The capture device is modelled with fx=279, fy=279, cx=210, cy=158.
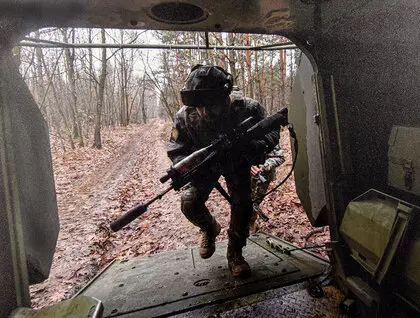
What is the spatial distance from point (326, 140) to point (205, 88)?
1.28 m

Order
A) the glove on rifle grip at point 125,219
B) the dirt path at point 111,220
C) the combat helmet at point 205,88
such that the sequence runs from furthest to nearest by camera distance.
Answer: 1. the dirt path at point 111,220
2. the combat helmet at point 205,88
3. the glove on rifle grip at point 125,219

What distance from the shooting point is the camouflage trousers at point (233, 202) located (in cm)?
303

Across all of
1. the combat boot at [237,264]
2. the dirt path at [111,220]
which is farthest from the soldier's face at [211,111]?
the dirt path at [111,220]

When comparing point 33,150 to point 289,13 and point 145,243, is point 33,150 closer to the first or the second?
point 289,13

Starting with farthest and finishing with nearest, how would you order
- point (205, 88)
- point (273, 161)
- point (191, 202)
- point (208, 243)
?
point (273, 161) → point (208, 243) → point (191, 202) → point (205, 88)

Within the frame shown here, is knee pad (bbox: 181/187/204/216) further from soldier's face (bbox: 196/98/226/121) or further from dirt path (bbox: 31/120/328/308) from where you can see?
dirt path (bbox: 31/120/328/308)

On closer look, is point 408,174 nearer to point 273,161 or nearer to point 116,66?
point 273,161

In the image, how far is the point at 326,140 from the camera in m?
2.56

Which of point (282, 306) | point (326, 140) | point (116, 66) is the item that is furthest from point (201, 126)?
point (116, 66)

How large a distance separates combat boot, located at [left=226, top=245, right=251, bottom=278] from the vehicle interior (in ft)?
0.43

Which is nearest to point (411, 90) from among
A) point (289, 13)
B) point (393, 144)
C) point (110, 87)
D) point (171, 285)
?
point (393, 144)

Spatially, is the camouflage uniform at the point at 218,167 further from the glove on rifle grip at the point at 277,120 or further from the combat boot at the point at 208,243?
the glove on rifle grip at the point at 277,120

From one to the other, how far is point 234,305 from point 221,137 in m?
1.50

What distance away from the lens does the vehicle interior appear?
1927mm
